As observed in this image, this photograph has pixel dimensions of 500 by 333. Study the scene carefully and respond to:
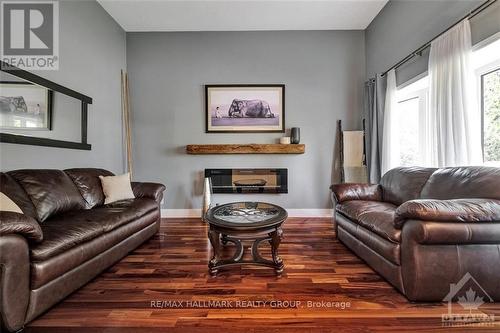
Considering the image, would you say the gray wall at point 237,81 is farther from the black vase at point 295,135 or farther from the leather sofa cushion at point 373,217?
the leather sofa cushion at point 373,217

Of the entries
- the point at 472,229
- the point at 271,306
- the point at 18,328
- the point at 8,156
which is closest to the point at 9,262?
the point at 18,328

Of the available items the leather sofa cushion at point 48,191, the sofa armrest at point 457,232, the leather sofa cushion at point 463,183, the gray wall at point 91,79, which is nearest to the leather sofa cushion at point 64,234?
the leather sofa cushion at point 48,191

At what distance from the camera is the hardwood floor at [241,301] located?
4.59 feet

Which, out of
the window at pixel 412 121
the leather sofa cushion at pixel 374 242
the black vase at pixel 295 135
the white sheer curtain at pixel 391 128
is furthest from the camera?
the black vase at pixel 295 135

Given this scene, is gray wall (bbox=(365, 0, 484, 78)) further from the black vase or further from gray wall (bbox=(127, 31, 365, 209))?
the black vase

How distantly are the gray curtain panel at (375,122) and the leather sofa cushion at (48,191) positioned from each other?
3849mm

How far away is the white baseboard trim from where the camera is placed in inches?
161

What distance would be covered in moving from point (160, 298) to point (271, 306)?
2.58 ft

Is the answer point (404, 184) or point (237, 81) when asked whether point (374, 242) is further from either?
point (237, 81)

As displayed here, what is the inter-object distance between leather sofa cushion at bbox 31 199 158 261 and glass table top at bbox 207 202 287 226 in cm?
84

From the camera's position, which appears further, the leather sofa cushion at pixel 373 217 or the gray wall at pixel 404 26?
the gray wall at pixel 404 26

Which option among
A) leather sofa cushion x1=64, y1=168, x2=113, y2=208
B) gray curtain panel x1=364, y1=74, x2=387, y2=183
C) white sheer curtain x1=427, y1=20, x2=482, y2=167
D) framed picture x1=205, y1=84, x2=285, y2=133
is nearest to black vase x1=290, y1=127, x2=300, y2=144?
framed picture x1=205, y1=84, x2=285, y2=133

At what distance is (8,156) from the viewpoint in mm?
2104

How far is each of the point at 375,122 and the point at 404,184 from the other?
138 centimetres
